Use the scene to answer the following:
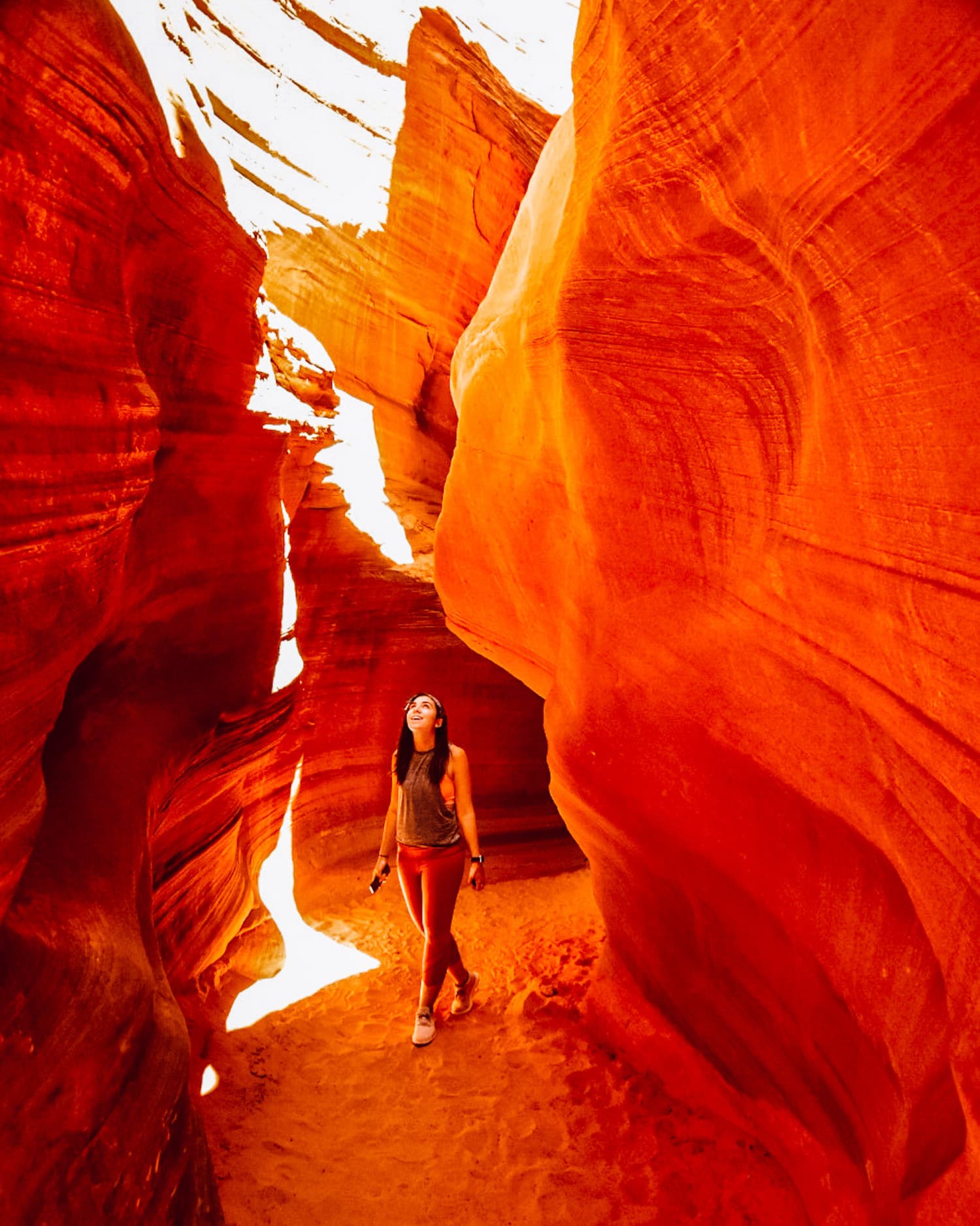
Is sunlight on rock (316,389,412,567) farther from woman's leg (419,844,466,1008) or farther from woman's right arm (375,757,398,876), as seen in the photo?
woman's leg (419,844,466,1008)

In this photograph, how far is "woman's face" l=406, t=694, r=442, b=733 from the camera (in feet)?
15.9

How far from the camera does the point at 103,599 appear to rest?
2.87m

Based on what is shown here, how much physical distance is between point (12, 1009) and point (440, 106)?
932 cm

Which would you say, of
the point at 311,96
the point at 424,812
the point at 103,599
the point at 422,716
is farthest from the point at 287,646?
the point at 311,96

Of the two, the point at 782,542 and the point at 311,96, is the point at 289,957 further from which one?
the point at 311,96

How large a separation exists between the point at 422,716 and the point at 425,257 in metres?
6.14

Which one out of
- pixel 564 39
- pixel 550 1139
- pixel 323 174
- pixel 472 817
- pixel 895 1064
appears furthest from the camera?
pixel 564 39

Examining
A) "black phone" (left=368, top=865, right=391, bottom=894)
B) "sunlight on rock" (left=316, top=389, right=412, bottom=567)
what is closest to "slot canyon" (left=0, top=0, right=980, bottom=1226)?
"black phone" (left=368, top=865, right=391, bottom=894)

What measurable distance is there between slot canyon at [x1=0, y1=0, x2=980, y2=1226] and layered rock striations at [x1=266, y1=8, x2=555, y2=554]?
1.80m

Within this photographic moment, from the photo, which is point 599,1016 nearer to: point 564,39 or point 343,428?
point 343,428

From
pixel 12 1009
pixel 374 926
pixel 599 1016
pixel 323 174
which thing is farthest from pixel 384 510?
pixel 12 1009

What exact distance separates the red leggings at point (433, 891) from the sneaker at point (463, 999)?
0.86ft

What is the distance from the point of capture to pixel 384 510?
8664 millimetres

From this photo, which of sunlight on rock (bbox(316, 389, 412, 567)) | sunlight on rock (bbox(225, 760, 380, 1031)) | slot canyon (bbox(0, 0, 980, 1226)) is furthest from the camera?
sunlight on rock (bbox(316, 389, 412, 567))
